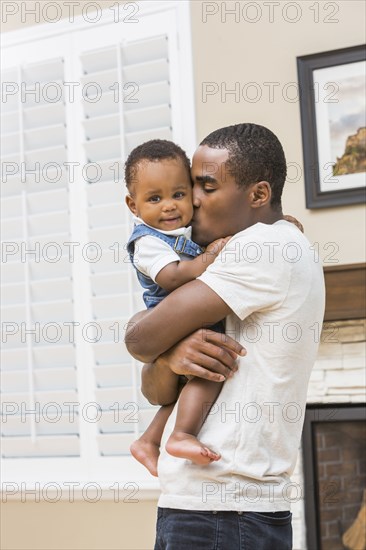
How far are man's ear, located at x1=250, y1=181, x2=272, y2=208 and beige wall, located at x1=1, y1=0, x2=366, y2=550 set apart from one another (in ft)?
5.74

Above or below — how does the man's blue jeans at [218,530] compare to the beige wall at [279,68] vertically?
below

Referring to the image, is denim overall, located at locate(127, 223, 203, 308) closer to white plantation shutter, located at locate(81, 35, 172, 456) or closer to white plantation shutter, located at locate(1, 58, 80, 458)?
white plantation shutter, located at locate(81, 35, 172, 456)

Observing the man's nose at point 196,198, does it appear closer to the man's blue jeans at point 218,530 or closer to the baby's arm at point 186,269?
the baby's arm at point 186,269

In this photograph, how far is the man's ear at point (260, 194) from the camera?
1.42 meters

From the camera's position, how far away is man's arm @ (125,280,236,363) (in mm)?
1315

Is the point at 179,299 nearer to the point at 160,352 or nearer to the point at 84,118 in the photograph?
the point at 160,352

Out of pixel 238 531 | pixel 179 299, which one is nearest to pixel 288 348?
pixel 179 299

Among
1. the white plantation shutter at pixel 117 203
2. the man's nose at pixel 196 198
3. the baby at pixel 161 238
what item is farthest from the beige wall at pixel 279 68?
the man's nose at pixel 196 198

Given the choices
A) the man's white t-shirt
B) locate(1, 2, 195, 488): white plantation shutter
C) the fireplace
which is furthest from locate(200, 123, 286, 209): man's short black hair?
locate(1, 2, 195, 488): white plantation shutter

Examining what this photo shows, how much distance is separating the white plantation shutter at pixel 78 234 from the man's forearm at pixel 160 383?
1.96m

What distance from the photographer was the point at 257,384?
130 centimetres

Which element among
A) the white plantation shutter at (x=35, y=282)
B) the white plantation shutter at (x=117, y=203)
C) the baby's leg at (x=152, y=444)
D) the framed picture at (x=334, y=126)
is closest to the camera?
the baby's leg at (x=152, y=444)

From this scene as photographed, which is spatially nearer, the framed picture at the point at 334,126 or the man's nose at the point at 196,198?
the man's nose at the point at 196,198

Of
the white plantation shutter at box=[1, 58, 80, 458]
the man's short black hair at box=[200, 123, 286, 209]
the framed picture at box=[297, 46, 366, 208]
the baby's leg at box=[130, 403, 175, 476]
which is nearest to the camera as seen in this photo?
the man's short black hair at box=[200, 123, 286, 209]
